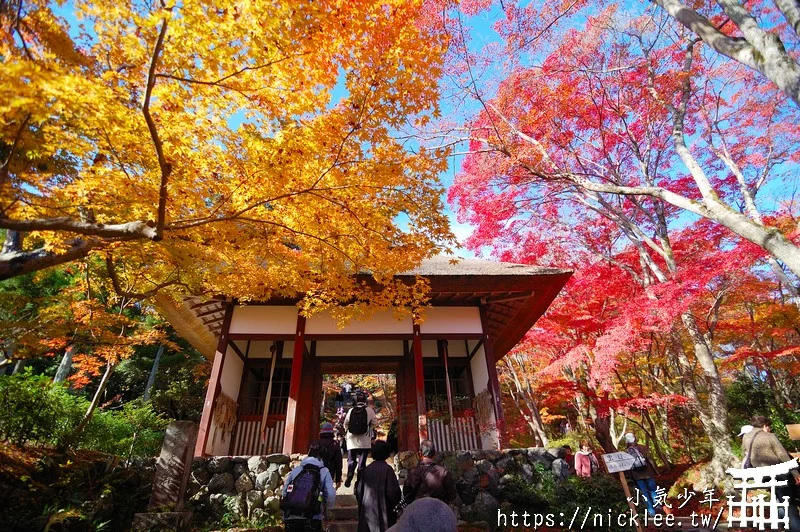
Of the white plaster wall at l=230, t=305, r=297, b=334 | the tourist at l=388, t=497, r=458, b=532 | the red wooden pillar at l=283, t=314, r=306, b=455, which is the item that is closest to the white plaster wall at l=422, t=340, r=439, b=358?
the red wooden pillar at l=283, t=314, r=306, b=455

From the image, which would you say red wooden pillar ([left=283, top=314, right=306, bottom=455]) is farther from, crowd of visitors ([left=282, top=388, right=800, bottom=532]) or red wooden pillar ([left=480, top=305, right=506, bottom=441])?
red wooden pillar ([left=480, top=305, right=506, bottom=441])

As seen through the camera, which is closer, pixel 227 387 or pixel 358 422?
pixel 358 422

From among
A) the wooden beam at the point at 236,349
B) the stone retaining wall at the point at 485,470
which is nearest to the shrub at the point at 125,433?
the wooden beam at the point at 236,349

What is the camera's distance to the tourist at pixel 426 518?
4.75 feet

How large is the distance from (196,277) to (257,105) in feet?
9.50

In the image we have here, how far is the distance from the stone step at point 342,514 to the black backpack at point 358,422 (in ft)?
3.25

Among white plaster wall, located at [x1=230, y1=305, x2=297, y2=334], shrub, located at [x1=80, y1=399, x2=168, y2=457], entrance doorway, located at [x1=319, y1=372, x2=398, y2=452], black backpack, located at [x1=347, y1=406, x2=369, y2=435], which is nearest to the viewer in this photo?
black backpack, located at [x1=347, y1=406, x2=369, y2=435]

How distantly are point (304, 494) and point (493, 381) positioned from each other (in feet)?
16.9

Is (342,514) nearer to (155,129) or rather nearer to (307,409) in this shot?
(307,409)

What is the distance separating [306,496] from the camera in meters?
3.29

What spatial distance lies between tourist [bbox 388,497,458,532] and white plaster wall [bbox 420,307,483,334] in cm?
674

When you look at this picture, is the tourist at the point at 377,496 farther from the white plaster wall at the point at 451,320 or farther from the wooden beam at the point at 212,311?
the wooden beam at the point at 212,311

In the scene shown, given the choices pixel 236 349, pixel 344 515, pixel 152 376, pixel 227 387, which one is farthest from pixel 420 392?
pixel 152 376

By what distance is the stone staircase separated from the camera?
190 inches
